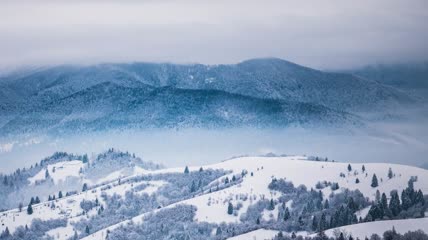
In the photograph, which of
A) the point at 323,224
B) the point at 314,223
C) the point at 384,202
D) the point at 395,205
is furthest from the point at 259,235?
the point at 395,205

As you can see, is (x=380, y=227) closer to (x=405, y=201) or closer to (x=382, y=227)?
(x=382, y=227)

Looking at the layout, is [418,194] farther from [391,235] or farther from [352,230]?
[391,235]

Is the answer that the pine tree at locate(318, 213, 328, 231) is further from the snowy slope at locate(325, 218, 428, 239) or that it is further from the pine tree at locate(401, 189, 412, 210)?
the pine tree at locate(401, 189, 412, 210)

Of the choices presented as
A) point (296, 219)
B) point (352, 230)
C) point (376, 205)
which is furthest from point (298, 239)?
point (296, 219)

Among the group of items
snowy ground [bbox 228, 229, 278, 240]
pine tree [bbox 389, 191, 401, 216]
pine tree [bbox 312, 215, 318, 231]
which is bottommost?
snowy ground [bbox 228, 229, 278, 240]

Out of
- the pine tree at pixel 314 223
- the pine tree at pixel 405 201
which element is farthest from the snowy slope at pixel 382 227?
the pine tree at pixel 314 223

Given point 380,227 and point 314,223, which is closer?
point 380,227

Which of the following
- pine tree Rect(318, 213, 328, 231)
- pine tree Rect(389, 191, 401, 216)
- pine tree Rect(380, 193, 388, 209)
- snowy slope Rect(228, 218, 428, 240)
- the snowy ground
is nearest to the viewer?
snowy slope Rect(228, 218, 428, 240)

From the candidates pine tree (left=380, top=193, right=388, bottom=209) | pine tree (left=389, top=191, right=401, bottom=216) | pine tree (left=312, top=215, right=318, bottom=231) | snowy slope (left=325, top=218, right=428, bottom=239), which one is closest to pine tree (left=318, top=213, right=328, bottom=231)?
pine tree (left=312, top=215, right=318, bottom=231)

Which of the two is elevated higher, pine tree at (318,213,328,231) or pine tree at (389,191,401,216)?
pine tree at (389,191,401,216)

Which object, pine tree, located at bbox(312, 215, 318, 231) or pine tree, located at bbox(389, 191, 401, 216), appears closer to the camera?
pine tree, located at bbox(389, 191, 401, 216)

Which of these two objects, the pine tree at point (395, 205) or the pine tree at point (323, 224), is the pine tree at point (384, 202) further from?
the pine tree at point (323, 224)
